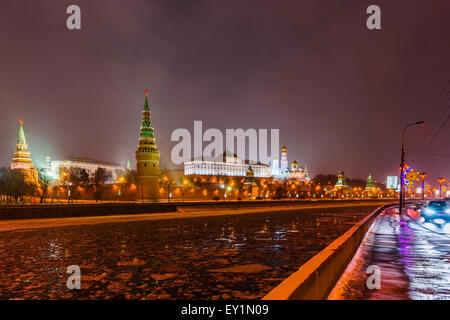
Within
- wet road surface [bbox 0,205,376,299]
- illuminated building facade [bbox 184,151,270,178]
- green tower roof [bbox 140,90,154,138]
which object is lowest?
wet road surface [bbox 0,205,376,299]

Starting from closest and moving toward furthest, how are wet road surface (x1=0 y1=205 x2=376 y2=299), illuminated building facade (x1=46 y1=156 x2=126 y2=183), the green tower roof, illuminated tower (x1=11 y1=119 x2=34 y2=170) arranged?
wet road surface (x1=0 y1=205 x2=376 y2=299)
the green tower roof
illuminated tower (x1=11 y1=119 x2=34 y2=170)
illuminated building facade (x1=46 y1=156 x2=126 y2=183)

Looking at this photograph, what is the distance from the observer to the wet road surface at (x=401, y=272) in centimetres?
669

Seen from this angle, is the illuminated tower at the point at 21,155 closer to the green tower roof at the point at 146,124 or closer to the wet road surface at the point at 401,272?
the green tower roof at the point at 146,124

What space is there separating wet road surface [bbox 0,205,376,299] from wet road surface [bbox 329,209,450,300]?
4.78ft

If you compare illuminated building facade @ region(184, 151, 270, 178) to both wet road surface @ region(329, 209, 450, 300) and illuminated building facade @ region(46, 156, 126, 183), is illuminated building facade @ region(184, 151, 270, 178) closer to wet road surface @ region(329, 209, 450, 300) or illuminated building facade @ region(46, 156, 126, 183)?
illuminated building facade @ region(46, 156, 126, 183)

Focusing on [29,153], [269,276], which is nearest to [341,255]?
[269,276]

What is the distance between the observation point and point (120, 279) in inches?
312

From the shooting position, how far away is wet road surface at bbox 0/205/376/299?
6.96 metres

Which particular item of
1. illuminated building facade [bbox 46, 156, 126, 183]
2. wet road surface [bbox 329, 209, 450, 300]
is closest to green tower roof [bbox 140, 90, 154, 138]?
illuminated building facade [bbox 46, 156, 126, 183]

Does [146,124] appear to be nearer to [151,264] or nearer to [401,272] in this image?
[151,264]

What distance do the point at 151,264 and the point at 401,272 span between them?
621 cm

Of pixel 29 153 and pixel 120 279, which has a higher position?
pixel 29 153

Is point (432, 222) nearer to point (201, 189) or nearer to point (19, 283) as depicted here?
point (19, 283)
